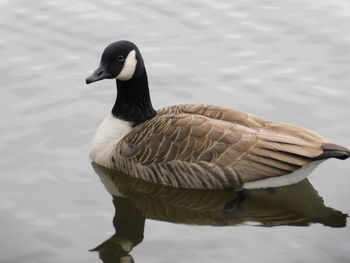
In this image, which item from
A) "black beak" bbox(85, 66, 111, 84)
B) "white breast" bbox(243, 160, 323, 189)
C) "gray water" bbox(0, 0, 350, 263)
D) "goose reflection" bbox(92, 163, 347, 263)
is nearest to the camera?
"gray water" bbox(0, 0, 350, 263)

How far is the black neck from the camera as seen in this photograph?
33.9 feet

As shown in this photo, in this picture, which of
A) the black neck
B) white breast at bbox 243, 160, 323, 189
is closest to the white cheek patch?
the black neck

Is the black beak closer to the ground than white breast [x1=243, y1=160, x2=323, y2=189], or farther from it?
farther from it

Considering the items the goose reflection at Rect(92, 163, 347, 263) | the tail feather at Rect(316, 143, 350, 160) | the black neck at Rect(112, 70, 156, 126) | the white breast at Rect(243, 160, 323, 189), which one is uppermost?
the black neck at Rect(112, 70, 156, 126)

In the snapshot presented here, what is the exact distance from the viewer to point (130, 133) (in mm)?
10227

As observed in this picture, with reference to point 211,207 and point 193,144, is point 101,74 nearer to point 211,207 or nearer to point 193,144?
point 193,144

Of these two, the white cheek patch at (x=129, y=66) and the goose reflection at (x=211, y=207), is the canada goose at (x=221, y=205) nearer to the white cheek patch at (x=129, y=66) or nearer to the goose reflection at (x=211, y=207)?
the goose reflection at (x=211, y=207)

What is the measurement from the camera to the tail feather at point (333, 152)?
909cm

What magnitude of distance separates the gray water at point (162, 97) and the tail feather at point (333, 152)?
27.2 inches

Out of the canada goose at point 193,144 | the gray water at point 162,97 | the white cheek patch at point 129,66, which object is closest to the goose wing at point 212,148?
the canada goose at point 193,144

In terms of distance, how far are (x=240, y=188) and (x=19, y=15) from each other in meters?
6.18

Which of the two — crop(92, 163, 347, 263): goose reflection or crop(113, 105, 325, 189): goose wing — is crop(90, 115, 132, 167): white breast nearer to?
crop(113, 105, 325, 189): goose wing

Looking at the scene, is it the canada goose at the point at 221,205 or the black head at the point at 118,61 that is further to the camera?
the black head at the point at 118,61

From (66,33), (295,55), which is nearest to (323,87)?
(295,55)
